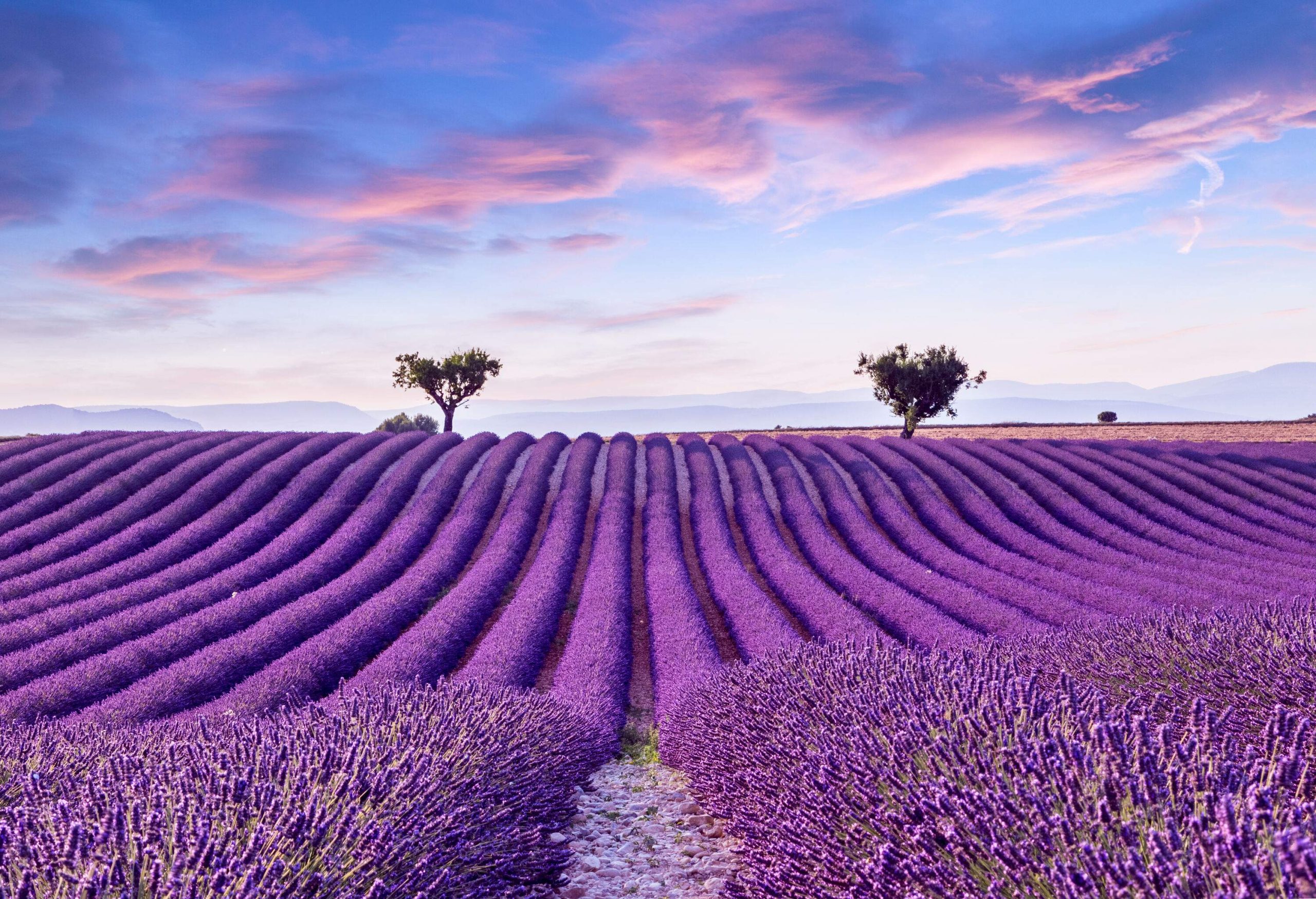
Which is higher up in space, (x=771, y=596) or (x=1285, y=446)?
(x=1285, y=446)

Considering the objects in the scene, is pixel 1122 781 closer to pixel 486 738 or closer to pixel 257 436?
pixel 486 738

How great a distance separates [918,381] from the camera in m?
26.5

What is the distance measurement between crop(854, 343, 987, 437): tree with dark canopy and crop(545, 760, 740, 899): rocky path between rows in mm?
23234

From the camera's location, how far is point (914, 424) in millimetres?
27516

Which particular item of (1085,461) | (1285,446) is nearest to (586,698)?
(1085,461)

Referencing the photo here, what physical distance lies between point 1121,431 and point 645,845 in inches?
1209

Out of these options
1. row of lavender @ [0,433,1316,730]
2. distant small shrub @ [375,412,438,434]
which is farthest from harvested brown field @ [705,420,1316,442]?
distant small shrub @ [375,412,438,434]

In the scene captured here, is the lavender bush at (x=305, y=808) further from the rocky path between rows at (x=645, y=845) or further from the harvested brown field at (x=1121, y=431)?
the harvested brown field at (x=1121, y=431)

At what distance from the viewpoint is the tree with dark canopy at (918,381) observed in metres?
26.5

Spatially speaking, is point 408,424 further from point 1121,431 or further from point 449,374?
point 1121,431

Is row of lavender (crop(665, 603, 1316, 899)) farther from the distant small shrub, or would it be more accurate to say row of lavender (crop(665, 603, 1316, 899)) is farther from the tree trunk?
the distant small shrub

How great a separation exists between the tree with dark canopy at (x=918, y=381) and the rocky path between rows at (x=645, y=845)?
23.2 m

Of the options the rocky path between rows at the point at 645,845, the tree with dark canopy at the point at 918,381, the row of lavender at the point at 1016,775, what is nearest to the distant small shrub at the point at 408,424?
Result: the tree with dark canopy at the point at 918,381

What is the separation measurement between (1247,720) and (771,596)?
26.2ft
